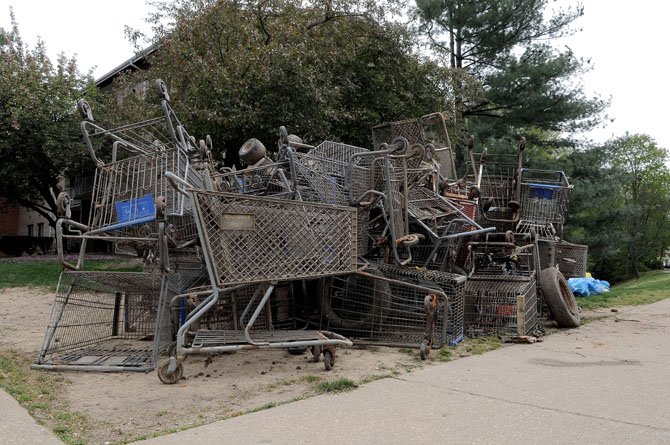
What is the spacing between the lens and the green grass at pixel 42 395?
3.38 m

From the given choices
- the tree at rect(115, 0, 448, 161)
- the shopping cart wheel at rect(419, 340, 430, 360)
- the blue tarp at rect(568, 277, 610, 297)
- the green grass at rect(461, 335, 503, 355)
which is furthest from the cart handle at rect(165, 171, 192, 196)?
the blue tarp at rect(568, 277, 610, 297)

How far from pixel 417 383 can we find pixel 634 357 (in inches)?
100.0

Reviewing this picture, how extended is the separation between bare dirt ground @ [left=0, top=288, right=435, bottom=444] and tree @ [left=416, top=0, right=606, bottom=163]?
13473mm

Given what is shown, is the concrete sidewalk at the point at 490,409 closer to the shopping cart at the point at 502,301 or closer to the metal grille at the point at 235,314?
the shopping cart at the point at 502,301

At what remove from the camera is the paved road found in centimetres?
317

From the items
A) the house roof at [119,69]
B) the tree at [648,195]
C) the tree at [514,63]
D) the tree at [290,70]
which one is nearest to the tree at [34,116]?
the house roof at [119,69]

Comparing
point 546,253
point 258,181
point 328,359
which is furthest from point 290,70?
point 328,359

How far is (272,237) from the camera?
457 cm

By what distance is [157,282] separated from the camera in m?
5.23

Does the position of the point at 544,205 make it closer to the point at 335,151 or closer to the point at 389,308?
the point at 335,151

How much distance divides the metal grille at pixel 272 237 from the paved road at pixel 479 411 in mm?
1132

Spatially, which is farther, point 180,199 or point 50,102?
point 50,102

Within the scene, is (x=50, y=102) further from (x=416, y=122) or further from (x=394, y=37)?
(x=416, y=122)

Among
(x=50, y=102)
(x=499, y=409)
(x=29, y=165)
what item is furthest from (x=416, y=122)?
(x=29, y=165)
